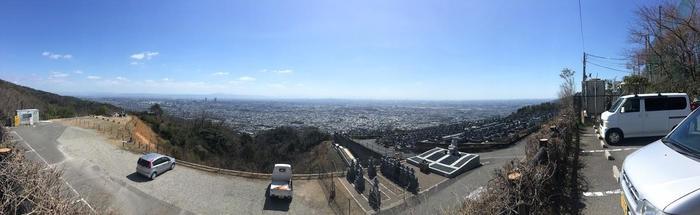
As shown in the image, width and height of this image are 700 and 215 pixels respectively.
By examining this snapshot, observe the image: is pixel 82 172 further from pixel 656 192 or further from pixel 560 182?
pixel 656 192

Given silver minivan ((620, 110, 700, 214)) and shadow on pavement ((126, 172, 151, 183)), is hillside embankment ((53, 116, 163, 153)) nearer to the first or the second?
shadow on pavement ((126, 172, 151, 183))

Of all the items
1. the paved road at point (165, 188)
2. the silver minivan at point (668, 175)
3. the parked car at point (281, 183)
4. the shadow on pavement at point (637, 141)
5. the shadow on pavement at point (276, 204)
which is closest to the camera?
the silver minivan at point (668, 175)

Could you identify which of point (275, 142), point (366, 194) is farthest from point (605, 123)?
point (275, 142)

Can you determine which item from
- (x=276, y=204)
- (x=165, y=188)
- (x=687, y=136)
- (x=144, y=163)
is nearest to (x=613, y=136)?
(x=687, y=136)

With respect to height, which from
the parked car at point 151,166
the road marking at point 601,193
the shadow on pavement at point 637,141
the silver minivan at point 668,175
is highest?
the silver minivan at point 668,175

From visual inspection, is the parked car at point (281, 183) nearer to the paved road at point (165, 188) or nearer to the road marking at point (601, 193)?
the paved road at point (165, 188)

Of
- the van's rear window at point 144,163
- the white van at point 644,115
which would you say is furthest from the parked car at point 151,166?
the white van at point 644,115

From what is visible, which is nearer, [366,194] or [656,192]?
[656,192]
